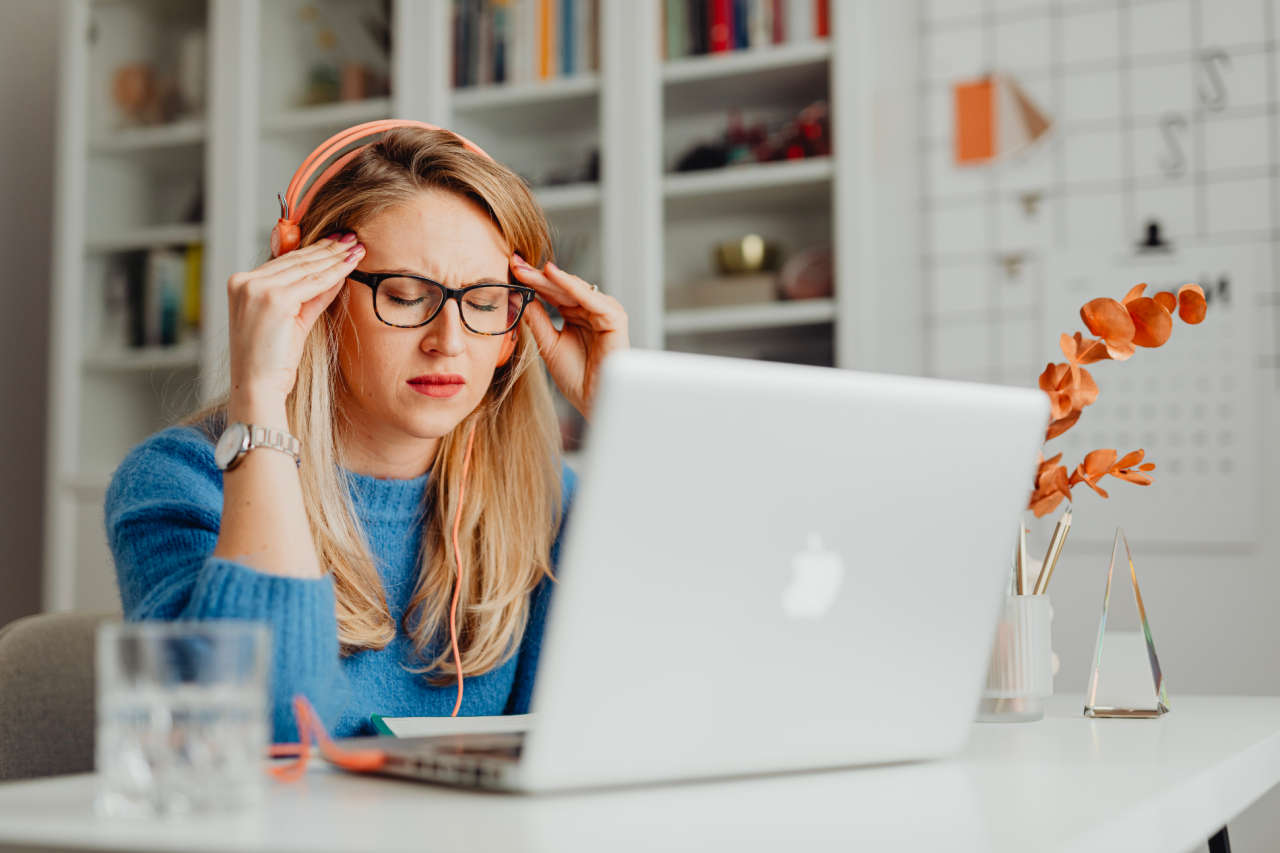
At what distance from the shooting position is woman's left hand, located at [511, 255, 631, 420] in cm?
139

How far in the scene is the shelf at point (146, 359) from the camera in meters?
2.77

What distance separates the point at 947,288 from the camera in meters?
2.45

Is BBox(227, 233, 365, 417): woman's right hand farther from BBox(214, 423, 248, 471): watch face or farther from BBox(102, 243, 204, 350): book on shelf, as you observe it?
BBox(102, 243, 204, 350): book on shelf

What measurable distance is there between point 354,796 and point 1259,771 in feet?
2.21

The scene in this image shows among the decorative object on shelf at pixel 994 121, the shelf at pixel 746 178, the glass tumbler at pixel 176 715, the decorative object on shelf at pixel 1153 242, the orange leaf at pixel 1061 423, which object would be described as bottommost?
the glass tumbler at pixel 176 715

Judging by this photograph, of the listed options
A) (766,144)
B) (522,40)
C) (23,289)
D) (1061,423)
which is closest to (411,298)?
(1061,423)

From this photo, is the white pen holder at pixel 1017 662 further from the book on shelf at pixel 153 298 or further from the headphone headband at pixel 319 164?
the book on shelf at pixel 153 298

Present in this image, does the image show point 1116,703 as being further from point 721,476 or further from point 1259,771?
point 721,476

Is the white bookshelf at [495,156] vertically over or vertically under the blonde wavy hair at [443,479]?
over

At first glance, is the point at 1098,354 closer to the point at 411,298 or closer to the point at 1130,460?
the point at 1130,460

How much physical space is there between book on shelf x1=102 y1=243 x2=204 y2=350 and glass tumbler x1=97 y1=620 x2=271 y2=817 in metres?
2.41

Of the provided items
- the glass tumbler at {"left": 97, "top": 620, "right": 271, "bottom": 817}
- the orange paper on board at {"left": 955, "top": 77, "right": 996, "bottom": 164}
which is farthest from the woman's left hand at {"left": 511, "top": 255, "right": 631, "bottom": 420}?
the orange paper on board at {"left": 955, "top": 77, "right": 996, "bottom": 164}

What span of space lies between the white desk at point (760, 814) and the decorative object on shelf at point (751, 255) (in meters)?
1.72

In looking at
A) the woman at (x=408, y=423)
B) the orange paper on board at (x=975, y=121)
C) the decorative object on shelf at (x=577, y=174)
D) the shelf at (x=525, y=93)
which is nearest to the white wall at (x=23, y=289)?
the shelf at (x=525, y=93)
